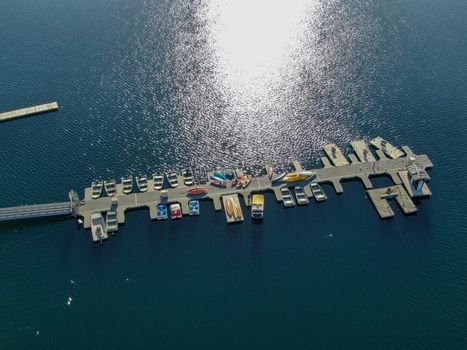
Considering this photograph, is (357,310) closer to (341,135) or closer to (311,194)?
(311,194)

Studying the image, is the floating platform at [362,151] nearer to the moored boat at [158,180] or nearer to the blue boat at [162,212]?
the moored boat at [158,180]

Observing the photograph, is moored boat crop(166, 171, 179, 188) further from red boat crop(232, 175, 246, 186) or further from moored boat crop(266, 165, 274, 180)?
moored boat crop(266, 165, 274, 180)

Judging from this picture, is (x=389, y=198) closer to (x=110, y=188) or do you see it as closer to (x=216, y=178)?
(x=216, y=178)

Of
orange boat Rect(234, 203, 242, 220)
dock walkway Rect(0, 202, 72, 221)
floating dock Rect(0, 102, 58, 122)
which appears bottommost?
orange boat Rect(234, 203, 242, 220)

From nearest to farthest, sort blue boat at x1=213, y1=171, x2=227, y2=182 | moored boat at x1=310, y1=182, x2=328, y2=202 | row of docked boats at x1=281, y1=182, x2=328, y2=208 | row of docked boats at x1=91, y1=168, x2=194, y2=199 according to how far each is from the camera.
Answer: row of docked boats at x1=281, y1=182, x2=328, y2=208 < moored boat at x1=310, y1=182, x2=328, y2=202 < row of docked boats at x1=91, y1=168, x2=194, y2=199 < blue boat at x1=213, y1=171, x2=227, y2=182

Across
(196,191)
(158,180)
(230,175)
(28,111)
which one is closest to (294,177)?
(230,175)

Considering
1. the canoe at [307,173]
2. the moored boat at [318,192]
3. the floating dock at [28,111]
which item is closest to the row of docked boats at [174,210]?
the canoe at [307,173]

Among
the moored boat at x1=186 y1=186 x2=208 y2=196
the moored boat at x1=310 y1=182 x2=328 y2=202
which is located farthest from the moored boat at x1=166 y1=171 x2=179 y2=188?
the moored boat at x1=310 y1=182 x2=328 y2=202
